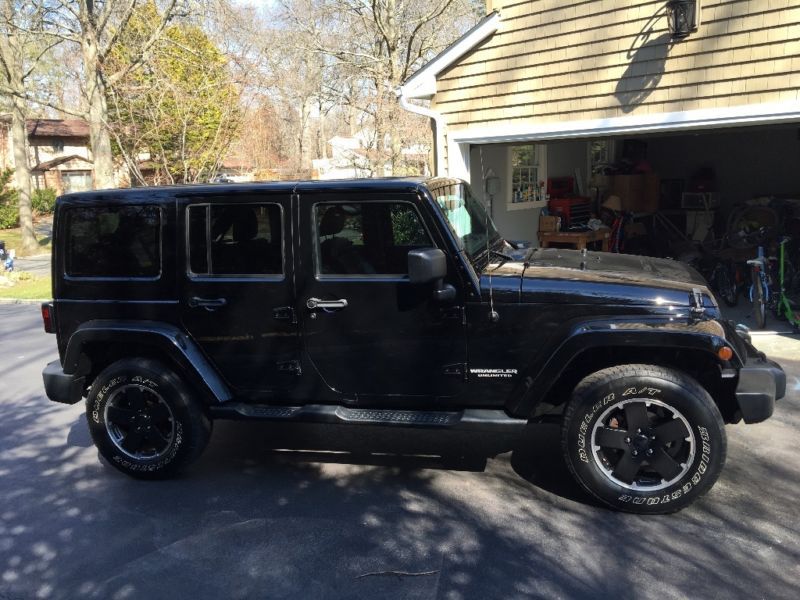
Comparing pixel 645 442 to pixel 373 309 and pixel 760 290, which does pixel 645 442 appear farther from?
pixel 760 290

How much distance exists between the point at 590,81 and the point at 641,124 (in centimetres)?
85

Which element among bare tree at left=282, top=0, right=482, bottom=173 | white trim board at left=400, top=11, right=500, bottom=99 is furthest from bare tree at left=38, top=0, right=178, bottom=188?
white trim board at left=400, top=11, right=500, bottom=99

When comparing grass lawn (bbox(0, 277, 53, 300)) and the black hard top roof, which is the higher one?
the black hard top roof

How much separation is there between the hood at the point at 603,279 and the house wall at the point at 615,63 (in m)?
3.70

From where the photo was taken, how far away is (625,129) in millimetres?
7684

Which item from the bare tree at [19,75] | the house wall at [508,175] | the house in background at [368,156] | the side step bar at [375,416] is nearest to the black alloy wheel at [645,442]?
the side step bar at [375,416]

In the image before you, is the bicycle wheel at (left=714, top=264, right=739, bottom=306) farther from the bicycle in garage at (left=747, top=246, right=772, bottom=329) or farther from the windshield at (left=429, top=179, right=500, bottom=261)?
the windshield at (left=429, top=179, right=500, bottom=261)

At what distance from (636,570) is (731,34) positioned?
19.7 feet

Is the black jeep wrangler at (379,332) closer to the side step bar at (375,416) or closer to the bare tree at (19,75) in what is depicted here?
the side step bar at (375,416)

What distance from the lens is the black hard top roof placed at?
13.1 feet

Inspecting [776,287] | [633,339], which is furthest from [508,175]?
[633,339]

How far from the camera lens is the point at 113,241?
4.39 meters

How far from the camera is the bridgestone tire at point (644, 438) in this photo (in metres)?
3.60

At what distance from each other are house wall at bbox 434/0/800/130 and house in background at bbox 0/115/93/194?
3707 centimetres
